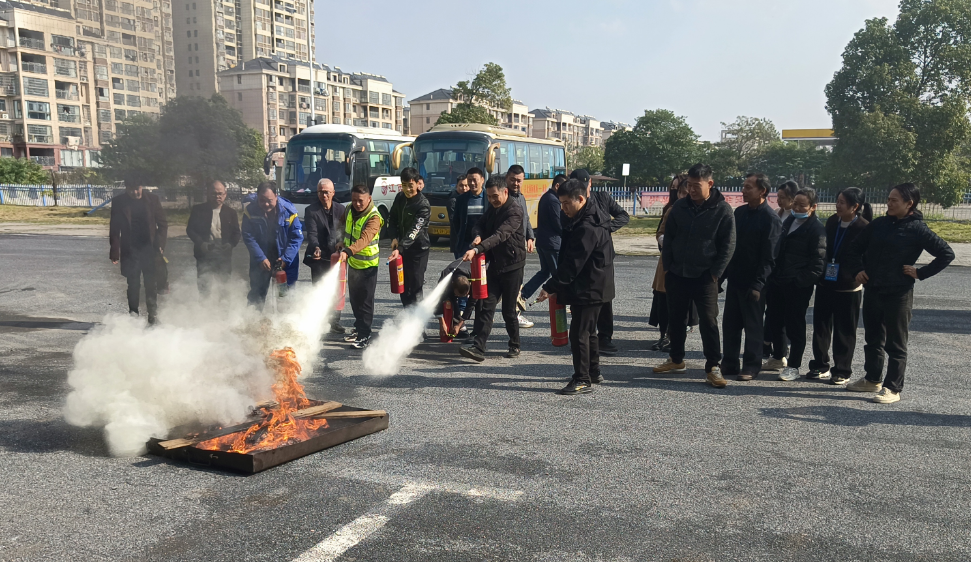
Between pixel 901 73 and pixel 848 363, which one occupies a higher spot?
pixel 901 73

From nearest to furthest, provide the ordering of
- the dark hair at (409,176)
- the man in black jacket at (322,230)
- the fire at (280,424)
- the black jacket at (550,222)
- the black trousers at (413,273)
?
the fire at (280,424), the dark hair at (409,176), the black trousers at (413,273), the man in black jacket at (322,230), the black jacket at (550,222)

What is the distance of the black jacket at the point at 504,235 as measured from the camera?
25.5ft

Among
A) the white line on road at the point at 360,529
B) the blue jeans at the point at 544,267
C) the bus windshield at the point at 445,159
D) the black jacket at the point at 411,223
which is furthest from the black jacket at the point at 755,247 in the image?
the bus windshield at the point at 445,159

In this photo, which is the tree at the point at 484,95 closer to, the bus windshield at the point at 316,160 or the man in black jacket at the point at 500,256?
the bus windshield at the point at 316,160

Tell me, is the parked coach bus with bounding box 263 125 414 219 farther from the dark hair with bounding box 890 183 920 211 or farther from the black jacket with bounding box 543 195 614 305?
the dark hair with bounding box 890 183 920 211

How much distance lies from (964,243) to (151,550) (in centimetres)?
2429

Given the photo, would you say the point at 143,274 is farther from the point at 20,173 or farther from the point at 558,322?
the point at 20,173

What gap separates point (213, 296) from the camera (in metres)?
8.22

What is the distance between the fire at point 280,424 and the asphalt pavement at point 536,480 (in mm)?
229

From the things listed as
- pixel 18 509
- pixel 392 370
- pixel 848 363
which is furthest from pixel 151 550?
pixel 848 363

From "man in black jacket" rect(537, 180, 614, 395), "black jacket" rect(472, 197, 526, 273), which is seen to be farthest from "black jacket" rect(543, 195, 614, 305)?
"black jacket" rect(472, 197, 526, 273)

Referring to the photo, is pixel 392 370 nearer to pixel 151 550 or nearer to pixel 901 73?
pixel 151 550

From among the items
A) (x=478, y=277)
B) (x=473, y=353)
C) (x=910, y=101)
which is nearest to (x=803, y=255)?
(x=478, y=277)

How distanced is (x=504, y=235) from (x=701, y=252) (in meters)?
2.11
